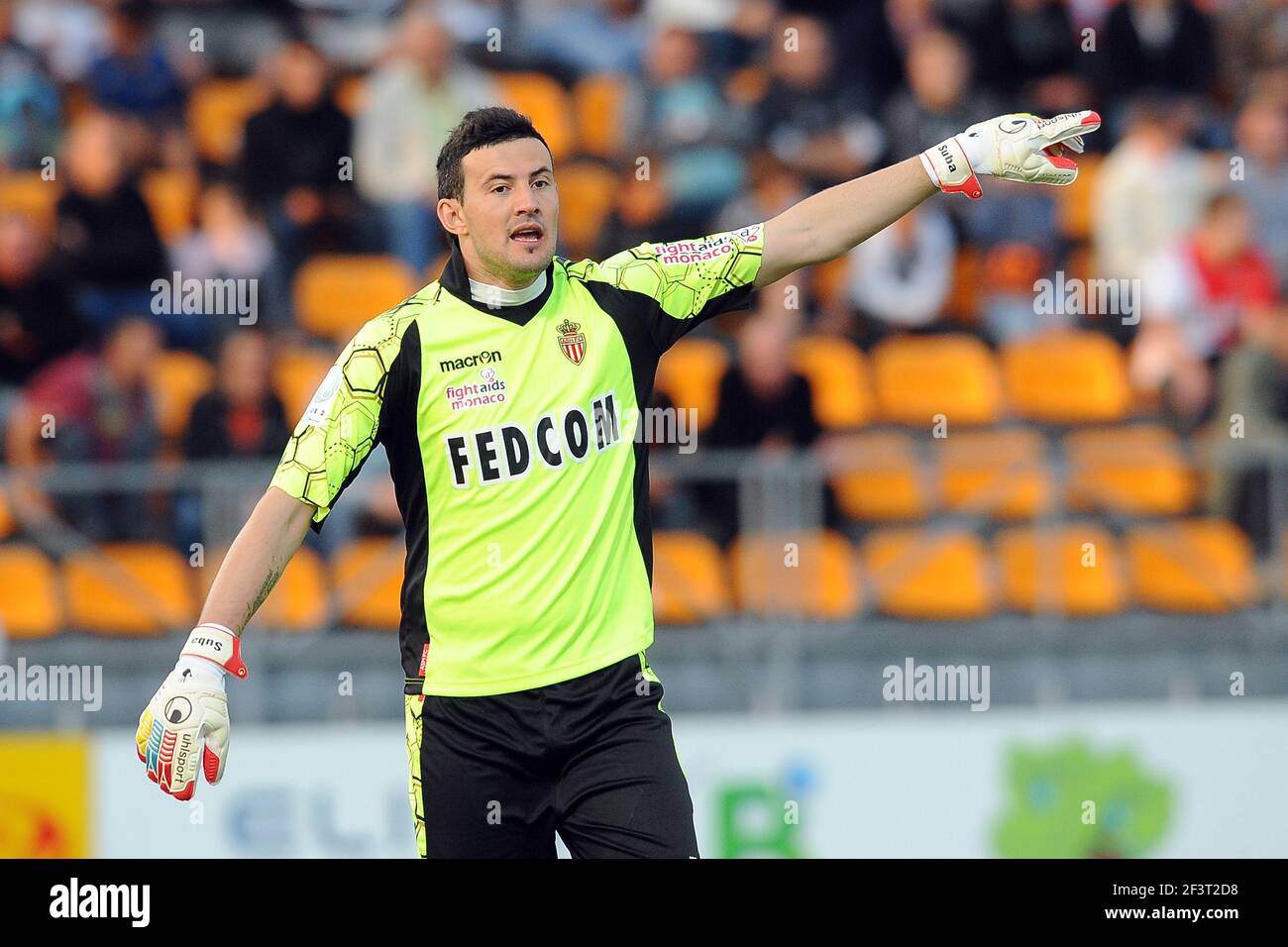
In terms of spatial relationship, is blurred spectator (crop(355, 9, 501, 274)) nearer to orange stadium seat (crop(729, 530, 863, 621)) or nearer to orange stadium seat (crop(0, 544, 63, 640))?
orange stadium seat (crop(0, 544, 63, 640))

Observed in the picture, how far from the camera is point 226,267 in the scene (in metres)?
12.1

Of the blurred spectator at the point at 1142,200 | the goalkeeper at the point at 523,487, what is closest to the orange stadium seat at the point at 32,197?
the blurred spectator at the point at 1142,200

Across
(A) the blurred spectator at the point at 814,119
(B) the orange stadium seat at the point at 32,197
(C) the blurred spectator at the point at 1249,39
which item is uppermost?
(C) the blurred spectator at the point at 1249,39

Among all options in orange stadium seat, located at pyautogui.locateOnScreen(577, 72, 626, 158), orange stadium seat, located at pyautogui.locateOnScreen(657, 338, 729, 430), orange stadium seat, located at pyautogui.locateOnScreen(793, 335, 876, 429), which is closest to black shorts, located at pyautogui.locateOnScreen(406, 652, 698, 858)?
orange stadium seat, located at pyautogui.locateOnScreen(657, 338, 729, 430)

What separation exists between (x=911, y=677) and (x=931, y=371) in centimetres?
244

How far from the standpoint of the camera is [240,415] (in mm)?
10680

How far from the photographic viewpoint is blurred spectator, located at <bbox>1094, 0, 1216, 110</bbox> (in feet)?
45.8

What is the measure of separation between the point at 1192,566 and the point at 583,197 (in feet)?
15.0

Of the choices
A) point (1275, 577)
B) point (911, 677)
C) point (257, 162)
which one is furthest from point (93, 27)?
point (1275, 577)

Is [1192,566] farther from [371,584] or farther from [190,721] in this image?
[190,721]

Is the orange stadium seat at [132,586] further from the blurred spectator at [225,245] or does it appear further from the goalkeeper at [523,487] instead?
the goalkeeper at [523,487]

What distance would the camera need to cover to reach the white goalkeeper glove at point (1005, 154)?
224 inches

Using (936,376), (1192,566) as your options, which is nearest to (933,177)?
(1192,566)

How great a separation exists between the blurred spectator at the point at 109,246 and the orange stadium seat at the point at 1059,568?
542 cm
